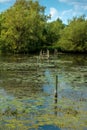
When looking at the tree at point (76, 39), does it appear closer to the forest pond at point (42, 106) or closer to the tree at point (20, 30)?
the tree at point (20, 30)

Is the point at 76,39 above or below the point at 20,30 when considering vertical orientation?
below

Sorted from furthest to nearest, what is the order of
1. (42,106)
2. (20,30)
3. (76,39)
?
(76,39) < (20,30) < (42,106)

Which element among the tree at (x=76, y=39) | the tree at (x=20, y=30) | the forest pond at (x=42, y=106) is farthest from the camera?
the tree at (x=76, y=39)

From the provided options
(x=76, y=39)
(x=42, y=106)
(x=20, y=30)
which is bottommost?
(x=42, y=106)

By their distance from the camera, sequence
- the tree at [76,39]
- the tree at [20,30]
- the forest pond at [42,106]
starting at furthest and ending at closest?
the tree at [76,39]
the tree at [20,30]
the forest pond at [42,106]

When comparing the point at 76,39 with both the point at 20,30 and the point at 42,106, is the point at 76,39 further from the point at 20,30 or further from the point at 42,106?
the point at 42,106

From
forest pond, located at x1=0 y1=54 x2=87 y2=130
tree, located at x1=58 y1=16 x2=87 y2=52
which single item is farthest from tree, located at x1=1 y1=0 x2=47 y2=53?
forest pond, located at x1=0 y1=54 x2=87 y2=130

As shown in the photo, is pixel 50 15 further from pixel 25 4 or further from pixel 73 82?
pixel 73 82

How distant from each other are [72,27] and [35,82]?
6101 cm

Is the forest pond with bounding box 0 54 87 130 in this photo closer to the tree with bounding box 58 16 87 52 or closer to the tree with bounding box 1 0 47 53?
the tree with bounding box 1 0 47 53

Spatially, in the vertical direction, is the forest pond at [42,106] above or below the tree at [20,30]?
below

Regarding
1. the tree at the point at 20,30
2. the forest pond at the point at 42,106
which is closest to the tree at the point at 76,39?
the tree at the point at 20,30

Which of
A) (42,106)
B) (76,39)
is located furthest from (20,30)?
(42,106)

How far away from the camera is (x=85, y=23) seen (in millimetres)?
87750
